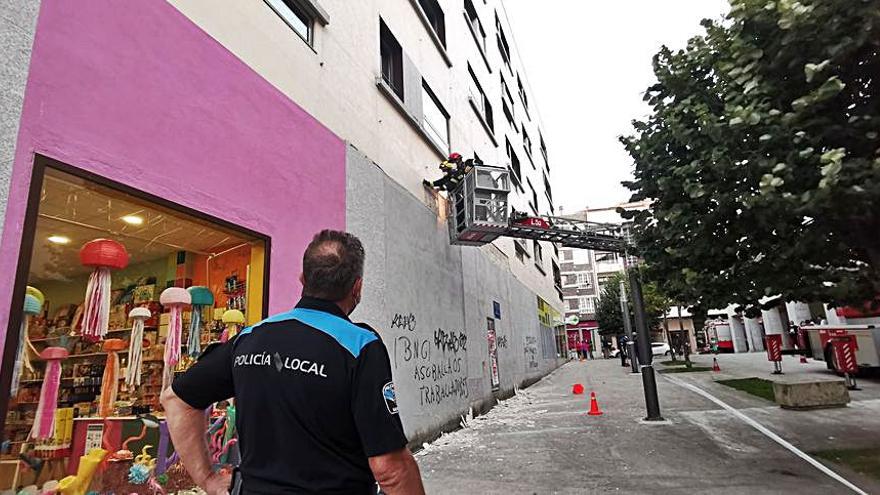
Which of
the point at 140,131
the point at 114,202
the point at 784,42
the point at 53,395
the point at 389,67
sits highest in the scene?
the point at 389,67

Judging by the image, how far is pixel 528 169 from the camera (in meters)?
26.1

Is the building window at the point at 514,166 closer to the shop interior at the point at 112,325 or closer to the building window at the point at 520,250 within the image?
the building window at the point at 520,250

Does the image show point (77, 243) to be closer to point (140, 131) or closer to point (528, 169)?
point (140, 131)

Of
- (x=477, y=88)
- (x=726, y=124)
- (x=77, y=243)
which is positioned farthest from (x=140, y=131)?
(x=477, y=88)

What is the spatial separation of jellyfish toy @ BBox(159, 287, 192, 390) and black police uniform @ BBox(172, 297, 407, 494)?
3116 mm

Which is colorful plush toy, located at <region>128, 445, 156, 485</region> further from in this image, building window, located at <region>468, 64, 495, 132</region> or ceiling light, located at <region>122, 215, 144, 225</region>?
building window, located at <region>468, 64, 495, 132</region>

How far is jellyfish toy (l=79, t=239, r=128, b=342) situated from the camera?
3.77 m

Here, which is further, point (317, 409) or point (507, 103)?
point (507, 103)

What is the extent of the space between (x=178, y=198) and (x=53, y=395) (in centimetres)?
175

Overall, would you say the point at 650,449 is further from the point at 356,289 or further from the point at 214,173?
the point at 214,173

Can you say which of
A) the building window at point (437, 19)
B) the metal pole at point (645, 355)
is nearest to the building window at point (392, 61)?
the building window at point (437, 19)

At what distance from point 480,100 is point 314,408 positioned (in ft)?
51.7

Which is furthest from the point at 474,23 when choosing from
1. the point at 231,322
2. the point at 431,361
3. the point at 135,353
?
the point at 135,353

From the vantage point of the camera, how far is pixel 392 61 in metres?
9.43
